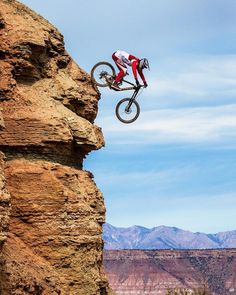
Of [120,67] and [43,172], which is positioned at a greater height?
[120,67]

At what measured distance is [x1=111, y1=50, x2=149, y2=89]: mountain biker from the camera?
29.3 metres

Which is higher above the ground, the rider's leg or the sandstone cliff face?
the rider's leg

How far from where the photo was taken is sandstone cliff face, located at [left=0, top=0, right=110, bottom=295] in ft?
76.3

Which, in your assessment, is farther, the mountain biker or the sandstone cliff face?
the mountain biker

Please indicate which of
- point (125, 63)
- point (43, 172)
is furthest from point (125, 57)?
point (43, 172)

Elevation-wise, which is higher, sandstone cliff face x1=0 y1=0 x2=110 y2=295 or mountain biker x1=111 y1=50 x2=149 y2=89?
mountain biker x1=111 y1=50 x2=149 y2=89

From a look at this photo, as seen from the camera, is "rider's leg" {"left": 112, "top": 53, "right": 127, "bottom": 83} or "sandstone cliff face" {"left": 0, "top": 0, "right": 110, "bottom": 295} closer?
"sandstone cliff face" {"left": 0, "top": 0, "right": 110, "bottom": 295}

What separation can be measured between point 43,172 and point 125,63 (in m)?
7.72

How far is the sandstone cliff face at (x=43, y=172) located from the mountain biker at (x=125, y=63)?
3.71m

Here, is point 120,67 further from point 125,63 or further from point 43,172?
point 43,172

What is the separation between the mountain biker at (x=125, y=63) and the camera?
29.3 meters

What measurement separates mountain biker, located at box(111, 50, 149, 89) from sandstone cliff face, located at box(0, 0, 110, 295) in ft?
12.2

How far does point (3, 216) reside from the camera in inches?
682

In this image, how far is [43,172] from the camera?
2372 centimetres
